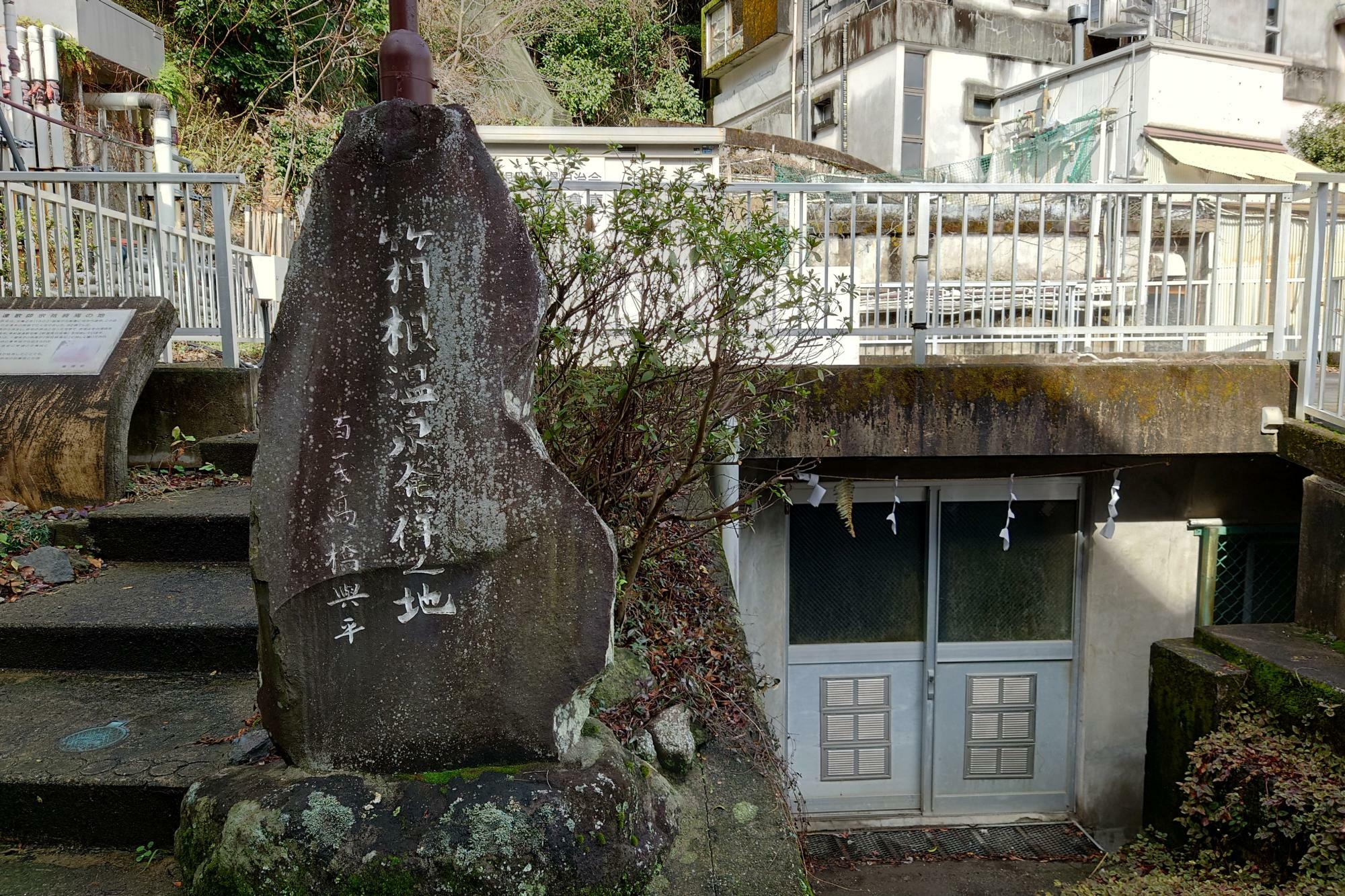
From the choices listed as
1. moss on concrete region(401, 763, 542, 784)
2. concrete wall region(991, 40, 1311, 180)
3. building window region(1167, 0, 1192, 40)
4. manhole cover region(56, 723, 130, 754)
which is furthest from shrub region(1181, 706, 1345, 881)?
building window region(1167, 0, 1192, 40)

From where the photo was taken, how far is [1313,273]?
5051 mm

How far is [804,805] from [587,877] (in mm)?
5217

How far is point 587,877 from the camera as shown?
2.21 meters

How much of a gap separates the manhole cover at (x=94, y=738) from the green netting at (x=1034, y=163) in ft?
32.1

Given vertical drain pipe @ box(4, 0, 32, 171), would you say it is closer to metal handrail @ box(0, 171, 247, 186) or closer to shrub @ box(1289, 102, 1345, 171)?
metal handrail @ box(0, 171, 247, 186)

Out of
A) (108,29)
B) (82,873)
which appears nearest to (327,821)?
(82,873)

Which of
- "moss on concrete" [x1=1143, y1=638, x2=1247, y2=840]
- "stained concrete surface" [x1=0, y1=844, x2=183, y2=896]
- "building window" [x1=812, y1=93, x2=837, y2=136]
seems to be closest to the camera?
"stained concrete surface" [x1=0, y1=844, x2=183, y2=896]

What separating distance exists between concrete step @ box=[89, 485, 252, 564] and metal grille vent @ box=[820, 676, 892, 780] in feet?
14.7

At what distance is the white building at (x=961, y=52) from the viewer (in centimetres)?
1670

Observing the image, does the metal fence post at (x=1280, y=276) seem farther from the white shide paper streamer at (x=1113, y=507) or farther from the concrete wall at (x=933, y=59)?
the concrete wall at (x=933, y=59)

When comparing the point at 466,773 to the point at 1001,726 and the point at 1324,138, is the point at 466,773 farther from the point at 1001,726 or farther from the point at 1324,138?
the point at 1324,138

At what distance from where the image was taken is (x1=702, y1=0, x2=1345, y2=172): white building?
16.7 meters

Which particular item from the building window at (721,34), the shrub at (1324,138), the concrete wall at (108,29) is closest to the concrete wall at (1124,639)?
the concrete wall at (108,29)

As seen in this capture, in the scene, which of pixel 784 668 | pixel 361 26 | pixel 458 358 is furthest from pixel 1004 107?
pixel 458 358
